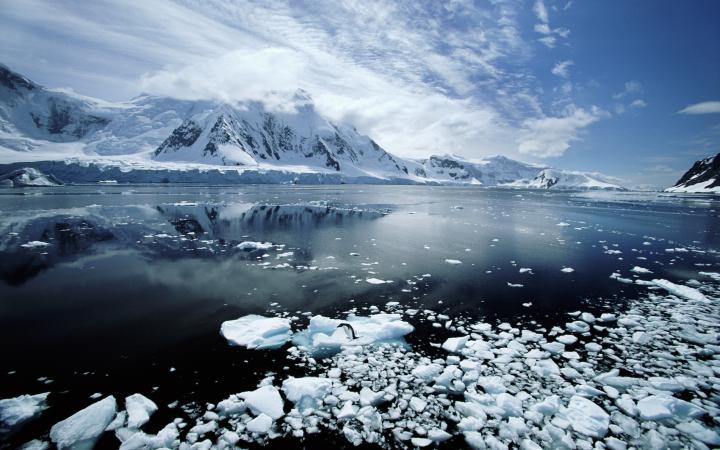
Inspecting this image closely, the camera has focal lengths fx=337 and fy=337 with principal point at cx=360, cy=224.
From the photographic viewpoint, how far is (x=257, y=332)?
7.09 m

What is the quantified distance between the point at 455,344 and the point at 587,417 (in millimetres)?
2405

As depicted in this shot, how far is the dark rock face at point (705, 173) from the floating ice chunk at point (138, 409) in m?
191

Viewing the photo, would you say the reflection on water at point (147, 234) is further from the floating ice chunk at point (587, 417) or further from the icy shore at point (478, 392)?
the floating ice chunk at point (587, 417)

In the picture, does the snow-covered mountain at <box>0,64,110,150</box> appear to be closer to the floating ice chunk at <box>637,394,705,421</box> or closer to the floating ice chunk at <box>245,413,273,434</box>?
the floating ice chunk at <box>245,413,273,434</box>

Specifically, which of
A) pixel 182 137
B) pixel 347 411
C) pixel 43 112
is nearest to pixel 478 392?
pixel 347 411

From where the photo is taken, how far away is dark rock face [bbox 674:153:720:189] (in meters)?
139

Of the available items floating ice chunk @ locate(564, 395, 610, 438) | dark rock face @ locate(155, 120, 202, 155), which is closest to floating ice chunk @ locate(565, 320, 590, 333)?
floating ice chunk @ locate(564, 395, 610, 438)

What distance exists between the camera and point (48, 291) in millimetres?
9523

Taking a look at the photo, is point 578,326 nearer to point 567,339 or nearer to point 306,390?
point 567,339

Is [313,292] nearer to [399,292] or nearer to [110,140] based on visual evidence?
[399,292]

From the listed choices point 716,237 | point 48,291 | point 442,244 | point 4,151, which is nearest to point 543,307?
point 442,244

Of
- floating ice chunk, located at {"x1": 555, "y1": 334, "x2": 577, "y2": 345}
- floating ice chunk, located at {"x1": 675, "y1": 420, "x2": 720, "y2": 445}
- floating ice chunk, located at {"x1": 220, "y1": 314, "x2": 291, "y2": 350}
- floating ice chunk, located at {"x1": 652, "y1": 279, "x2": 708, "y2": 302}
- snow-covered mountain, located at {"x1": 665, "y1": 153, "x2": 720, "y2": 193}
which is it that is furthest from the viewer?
snow-covered mountain, located at {"x1": 665, "y1": 153, "x2": 720, "y2": 193}

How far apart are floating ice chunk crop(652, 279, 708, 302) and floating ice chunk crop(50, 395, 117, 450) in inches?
545

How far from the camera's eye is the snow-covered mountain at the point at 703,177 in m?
134
